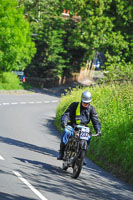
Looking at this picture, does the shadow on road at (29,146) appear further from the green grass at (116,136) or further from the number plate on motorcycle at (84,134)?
the number plate on motorcycle at (84,134)

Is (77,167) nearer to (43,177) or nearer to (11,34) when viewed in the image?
(43,177)

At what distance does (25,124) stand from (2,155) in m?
9.31

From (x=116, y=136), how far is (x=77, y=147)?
309cm

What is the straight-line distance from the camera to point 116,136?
43.0 ft

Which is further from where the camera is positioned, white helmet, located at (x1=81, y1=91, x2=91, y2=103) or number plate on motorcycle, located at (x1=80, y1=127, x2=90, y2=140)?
white helmet, located at (x1=81, y1=91, x2=91, y2=103)

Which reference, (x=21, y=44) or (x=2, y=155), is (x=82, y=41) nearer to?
(x=21, y=44)

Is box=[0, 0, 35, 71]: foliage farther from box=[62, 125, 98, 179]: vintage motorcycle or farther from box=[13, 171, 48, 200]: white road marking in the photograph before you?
box=[13, 171, 48, 200]: white road marking

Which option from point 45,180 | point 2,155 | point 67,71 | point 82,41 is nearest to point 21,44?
point 82,41

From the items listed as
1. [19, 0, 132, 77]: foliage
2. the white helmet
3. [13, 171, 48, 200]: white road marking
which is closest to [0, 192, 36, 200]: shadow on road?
[13, 171, 48, 200]: white road marking

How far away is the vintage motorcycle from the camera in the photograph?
9977mm

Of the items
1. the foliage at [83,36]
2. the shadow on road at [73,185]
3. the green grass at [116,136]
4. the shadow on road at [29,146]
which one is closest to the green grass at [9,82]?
the foliage at [83,36]

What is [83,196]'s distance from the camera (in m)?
8.61

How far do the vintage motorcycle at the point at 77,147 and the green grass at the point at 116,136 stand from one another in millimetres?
1535

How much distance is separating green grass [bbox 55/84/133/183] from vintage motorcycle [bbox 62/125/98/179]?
1.54 meters
